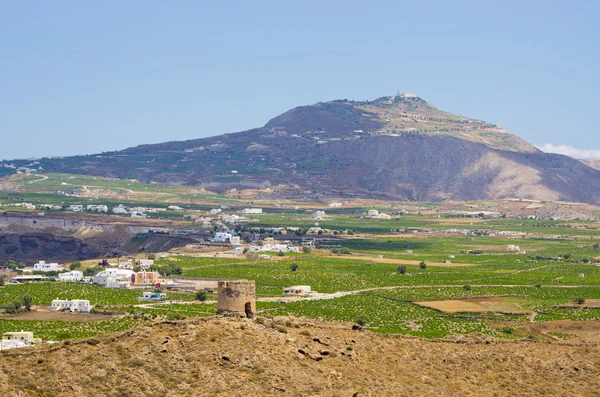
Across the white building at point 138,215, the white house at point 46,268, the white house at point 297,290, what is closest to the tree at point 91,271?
the white house at point 46,268

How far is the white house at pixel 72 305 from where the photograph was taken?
255 ft

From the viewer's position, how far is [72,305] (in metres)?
78.2

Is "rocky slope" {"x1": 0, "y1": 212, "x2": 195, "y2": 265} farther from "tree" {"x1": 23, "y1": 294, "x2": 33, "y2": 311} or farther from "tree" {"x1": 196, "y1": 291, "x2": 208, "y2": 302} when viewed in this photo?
"tree" {"x1": 23, "y1": 294, "x2": 33, "y2": 311}

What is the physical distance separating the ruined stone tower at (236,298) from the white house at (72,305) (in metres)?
46.6

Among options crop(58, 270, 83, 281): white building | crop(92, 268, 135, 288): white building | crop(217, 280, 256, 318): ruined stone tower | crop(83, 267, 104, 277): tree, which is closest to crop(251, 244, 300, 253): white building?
crop(83, 267, 104, 277): tree

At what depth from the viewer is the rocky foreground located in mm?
26703

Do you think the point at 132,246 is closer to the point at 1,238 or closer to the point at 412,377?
the point at 1,238

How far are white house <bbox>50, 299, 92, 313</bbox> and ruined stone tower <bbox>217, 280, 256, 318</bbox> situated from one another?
4663 centimetres

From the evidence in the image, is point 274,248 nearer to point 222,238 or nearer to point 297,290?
point 222,238

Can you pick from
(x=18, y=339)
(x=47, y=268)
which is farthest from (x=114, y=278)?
(x=18, y=339)

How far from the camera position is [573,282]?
4065 inches

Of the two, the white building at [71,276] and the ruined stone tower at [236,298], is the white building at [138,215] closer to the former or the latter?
the white building at [71,276]

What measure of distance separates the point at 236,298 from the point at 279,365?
5.35 m

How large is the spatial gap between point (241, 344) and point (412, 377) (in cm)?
535
